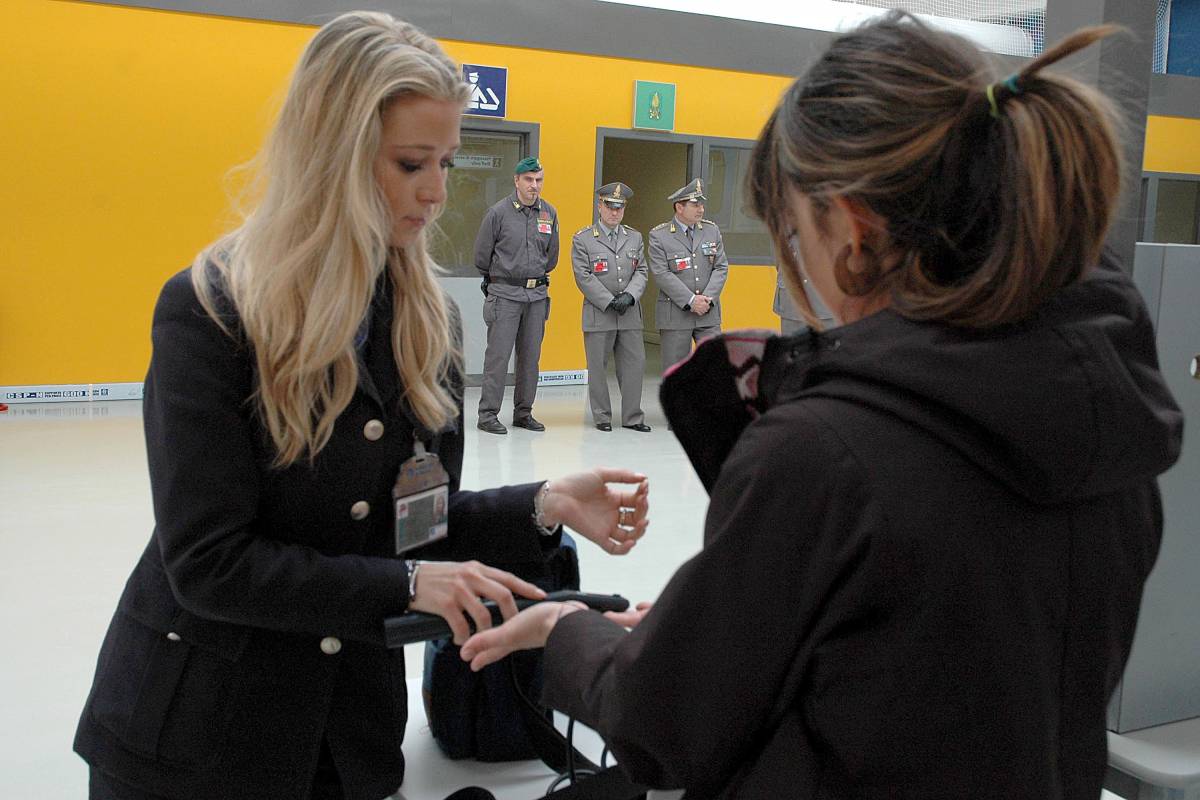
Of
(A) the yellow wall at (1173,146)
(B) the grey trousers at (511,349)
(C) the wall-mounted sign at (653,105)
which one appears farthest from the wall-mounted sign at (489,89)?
(A) the yellow wall at (1173,146)

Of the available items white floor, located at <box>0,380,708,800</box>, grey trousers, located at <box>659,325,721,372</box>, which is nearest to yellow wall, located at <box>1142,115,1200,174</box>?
grey trousers, located at <box>659,325,721,372</box>

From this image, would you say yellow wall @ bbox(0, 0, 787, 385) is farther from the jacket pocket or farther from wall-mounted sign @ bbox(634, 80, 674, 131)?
the jacket pocket

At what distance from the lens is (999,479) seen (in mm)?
833

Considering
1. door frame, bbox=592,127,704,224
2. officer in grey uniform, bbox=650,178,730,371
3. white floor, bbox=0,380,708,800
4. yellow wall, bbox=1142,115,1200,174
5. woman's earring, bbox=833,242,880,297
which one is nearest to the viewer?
woman's earring, bbox=833,242,880,297

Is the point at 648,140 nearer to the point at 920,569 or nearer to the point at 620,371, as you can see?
the point at 620,371

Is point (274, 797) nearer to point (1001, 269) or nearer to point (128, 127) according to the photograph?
point (1001, 269)

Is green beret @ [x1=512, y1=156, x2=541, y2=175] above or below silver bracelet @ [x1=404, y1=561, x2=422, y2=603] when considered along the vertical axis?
above

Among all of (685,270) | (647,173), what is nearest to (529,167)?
(685,270)

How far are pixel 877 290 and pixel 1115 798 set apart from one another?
2.47 metres

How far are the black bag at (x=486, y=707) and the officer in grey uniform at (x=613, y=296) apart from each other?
5.96 metres

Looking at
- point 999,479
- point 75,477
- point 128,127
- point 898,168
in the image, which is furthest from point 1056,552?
point 128,127

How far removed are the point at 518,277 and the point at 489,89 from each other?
2.16m

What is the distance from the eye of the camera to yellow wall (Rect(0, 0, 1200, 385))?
7.83 meters

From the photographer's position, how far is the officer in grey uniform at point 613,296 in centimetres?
817
